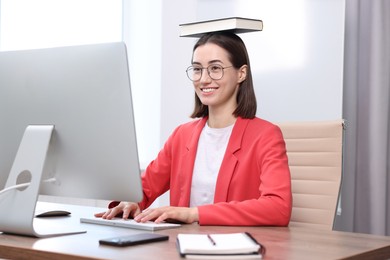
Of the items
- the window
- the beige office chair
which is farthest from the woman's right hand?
the window

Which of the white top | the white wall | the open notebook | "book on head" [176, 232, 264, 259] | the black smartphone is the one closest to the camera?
"book on head" [176, 232, 264, 259]

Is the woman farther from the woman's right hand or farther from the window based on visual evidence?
the window

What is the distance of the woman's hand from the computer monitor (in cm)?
21

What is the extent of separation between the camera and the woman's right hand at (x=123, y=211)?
6.07 feet

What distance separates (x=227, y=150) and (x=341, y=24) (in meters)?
1.13

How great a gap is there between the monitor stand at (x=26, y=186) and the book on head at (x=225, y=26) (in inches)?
35.5

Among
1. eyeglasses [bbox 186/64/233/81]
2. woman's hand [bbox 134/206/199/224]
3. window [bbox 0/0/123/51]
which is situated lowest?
woman's hand [bbox 134/206/199/224]

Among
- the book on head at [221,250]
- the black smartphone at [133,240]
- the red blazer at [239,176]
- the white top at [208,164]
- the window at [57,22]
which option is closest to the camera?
the book on head at [221,250]

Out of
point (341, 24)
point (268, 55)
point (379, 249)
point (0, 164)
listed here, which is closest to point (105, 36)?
point (268, 55)

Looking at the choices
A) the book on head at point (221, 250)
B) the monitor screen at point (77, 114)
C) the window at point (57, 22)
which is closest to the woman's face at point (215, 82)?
the monitor screen at point (77, 114)

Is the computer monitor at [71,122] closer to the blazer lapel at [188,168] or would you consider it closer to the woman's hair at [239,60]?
the blazer lapel at [188,168]

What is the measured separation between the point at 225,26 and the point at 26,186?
1004 mm

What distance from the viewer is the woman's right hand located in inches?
72.8

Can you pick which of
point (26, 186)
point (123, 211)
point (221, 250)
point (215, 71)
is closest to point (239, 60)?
point (215, 71)
